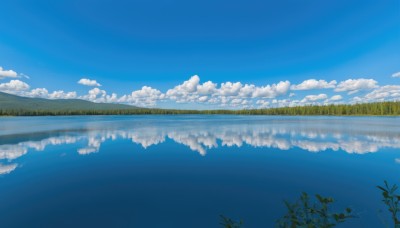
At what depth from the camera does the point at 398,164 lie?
33.4ft

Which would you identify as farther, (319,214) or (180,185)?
(180,185)

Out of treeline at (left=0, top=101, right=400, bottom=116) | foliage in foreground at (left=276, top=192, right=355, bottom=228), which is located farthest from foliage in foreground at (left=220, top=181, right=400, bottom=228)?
treeline at (left=0, top=101, right=400, bottom=116)

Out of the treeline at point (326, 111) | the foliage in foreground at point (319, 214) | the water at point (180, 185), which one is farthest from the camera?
the treeline at point (326, 111)

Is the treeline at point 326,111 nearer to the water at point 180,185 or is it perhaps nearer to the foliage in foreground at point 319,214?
the water at point 180,185

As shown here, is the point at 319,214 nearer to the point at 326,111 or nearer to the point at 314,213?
the point at 314,213

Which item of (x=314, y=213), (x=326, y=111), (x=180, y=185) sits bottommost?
(x=180, y=185)

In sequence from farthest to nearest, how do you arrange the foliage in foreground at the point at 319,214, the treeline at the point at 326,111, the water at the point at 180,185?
the treeline at the point at 326,111 < the water at the point at 180,185 < the foliage in foreground at the point at 319,214

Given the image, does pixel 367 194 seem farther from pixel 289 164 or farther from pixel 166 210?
pixel 166 210

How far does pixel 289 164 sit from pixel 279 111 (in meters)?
145

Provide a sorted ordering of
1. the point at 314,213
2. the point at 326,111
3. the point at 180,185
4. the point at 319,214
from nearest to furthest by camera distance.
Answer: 1. the point at 314,213
2. the point at 319,214
3. the point at 180,185
4. the point at 326,111

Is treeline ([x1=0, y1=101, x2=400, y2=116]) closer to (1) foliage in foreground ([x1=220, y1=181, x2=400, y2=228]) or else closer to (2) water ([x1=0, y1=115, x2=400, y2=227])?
(2) water ([x1=0, y1=115, x2=400, y2=227])

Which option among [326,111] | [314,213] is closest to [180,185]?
Answer: [314,213]

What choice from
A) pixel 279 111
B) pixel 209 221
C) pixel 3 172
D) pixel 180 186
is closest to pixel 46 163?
pixel 3 172

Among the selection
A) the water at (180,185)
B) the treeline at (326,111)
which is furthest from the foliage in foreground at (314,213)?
the treeline at (326,111)
